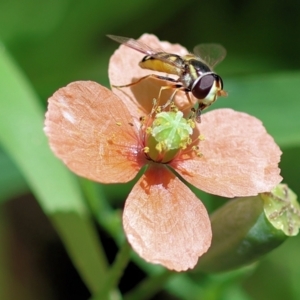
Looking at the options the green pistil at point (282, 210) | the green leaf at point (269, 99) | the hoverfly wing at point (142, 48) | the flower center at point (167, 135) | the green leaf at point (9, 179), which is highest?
the hoverfly wing at point (142, 48)

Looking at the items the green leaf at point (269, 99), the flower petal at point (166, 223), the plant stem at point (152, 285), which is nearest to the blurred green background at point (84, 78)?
the green leaf at point (269, 99)

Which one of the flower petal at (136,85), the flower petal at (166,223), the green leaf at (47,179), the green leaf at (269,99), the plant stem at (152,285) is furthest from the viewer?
the green leaf at (269,99)

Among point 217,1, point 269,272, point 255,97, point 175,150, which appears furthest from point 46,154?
point 217,1

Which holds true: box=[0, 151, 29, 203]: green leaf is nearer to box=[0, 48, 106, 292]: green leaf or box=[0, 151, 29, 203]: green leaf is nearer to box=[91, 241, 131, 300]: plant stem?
box=[0, 48, 106, 292]: green leaf

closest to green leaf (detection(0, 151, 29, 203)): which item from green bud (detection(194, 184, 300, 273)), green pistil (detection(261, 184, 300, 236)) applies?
green bud (detection(194, 184, 300, 273))

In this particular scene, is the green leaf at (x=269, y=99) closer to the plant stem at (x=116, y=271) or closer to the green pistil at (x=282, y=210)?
the green pistil at (x=282, y=210)

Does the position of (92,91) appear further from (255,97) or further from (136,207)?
(255,97)
